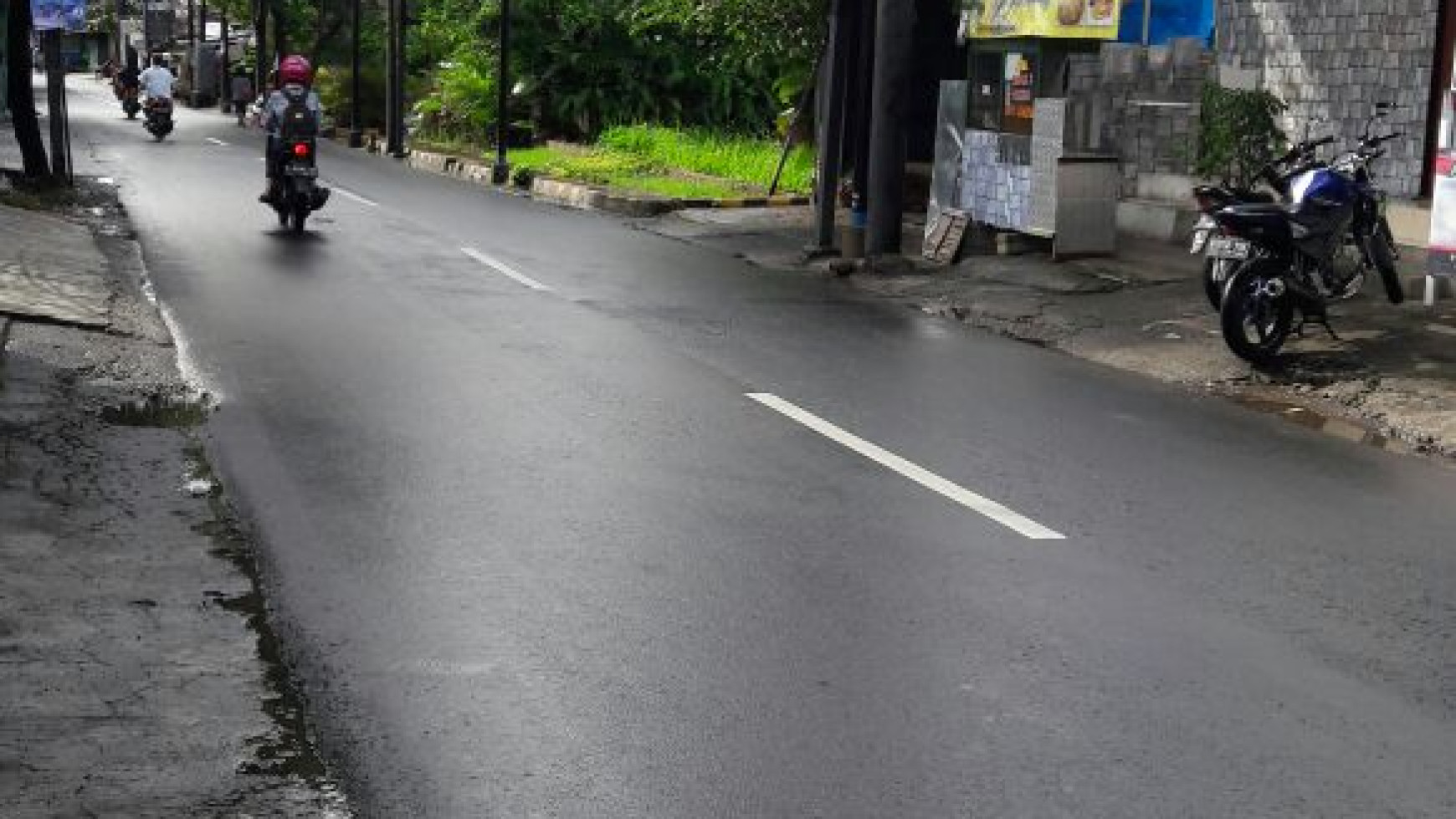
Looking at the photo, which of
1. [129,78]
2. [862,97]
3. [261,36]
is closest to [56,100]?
[862,97]

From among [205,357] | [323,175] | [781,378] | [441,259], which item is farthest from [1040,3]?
[323,175]

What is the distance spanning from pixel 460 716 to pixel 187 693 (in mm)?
797

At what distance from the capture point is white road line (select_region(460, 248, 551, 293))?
15.1 meters

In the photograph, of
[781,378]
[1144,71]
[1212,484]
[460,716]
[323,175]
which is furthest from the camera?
[323,175]

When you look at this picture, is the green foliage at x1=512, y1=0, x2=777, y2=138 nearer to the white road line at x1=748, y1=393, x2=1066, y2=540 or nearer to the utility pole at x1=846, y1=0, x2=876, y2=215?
the utility pole at x1=846, y1=0, x2=876, y2=215

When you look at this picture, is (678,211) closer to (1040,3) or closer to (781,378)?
(1040,3)

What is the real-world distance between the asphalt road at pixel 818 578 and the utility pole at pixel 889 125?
4.77 m

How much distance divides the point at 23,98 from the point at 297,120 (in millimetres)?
5054

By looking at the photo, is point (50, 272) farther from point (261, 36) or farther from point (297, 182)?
point (261, 36)

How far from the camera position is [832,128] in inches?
710

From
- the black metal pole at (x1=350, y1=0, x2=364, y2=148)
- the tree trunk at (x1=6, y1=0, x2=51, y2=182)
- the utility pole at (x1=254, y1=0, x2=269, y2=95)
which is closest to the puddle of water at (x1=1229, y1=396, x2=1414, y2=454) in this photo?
the tree trunk at (x1=6, y1=0, x2=51, y2=182)

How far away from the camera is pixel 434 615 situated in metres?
5.93

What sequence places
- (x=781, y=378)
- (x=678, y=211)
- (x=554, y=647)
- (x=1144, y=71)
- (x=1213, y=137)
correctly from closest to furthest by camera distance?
(x=554, y=647) < (x=781, y=378) < (x=1213, y=137) < (x=1144, y=71) < (x=678, y=211)

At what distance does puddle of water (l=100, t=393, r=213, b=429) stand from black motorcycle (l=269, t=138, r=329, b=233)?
9.72 meters
